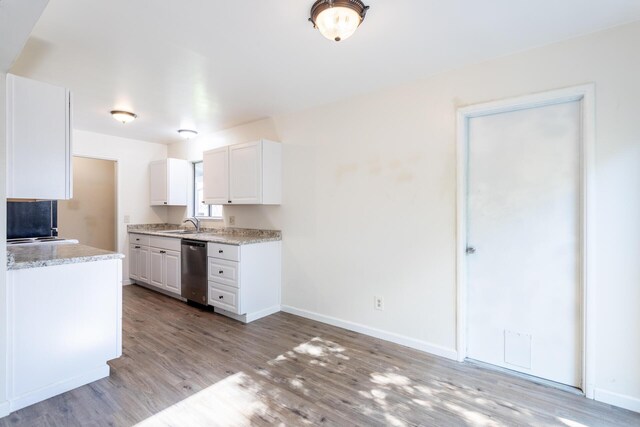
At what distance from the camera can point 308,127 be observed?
3578 millimetres

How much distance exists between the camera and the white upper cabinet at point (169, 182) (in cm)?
496

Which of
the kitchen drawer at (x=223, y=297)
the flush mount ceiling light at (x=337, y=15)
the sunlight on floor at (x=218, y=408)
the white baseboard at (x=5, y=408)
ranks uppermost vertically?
the flush mount ceiling light at (x=337, y=15)

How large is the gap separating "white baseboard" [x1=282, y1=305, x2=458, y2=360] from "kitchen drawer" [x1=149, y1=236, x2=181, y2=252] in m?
1.64

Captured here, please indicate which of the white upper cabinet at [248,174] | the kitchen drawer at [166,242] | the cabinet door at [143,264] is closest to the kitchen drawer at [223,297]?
the kitchen drawer at [166,242]

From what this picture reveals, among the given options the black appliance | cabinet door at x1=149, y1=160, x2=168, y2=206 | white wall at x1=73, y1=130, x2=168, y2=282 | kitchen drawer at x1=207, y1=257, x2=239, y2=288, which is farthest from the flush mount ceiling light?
the black appliance

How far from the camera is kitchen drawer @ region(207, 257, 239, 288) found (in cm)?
340

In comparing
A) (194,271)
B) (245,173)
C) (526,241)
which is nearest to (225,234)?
(194,271)

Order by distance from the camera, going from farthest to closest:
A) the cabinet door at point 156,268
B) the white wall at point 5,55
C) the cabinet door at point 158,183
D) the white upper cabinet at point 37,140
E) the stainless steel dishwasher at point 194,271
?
1. the cabinet door at point 158,183
2. the cabinet door at point 156,268
3. the stainless steel dishwasher at point 194,271
4. the white upper cabinet at point 37,140
5. the white wall at point 5,55

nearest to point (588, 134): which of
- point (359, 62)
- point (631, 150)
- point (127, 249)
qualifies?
point (631, 150)

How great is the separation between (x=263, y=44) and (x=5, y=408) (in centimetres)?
275

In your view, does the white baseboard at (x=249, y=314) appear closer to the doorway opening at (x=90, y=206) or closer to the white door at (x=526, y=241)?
the white door at (x=526, y=241)

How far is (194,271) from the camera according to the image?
153 inches

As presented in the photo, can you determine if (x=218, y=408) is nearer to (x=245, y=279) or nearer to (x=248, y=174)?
(x=245, y=279)

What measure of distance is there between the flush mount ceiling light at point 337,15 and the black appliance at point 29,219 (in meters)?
4.59
